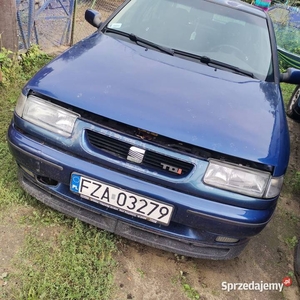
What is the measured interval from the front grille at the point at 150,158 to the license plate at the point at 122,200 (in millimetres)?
180

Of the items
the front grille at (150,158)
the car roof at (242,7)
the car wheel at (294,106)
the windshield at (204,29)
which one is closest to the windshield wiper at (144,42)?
the windshield at (204,29)

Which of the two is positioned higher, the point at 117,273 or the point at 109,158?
the point at 109,158

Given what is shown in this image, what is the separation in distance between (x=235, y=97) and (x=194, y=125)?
1.76 ft

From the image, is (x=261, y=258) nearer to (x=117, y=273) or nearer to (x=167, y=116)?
(x=117, y=273)

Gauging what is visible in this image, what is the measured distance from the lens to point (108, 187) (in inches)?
77.9

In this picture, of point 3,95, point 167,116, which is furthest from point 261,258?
point 3,95

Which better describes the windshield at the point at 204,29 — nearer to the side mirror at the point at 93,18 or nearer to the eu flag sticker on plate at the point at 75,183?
the side mirror at the point at 93,18

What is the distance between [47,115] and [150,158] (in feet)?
2.12

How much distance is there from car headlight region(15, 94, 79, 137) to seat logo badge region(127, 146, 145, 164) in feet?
1.18

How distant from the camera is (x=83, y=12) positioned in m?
8.56

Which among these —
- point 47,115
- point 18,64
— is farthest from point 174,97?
point 18,64

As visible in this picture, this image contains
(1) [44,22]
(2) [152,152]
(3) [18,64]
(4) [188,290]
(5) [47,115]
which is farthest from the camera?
(1) [44,22]

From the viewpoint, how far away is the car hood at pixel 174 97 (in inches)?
77.5

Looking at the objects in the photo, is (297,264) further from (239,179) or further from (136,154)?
(136,154)
